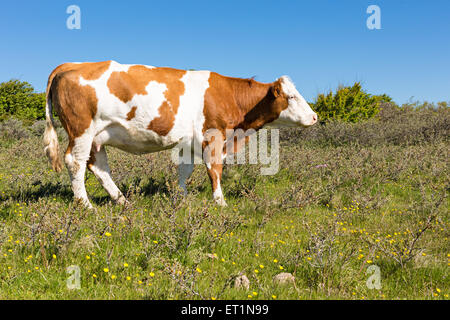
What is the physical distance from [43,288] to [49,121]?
290 cm

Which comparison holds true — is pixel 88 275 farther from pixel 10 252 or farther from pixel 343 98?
pixel 343 98

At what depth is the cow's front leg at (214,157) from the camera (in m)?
5.05

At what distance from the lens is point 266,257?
3.20m

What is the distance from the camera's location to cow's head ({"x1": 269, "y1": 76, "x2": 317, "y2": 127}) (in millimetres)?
5387

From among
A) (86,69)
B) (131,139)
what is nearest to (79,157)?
(131,139)

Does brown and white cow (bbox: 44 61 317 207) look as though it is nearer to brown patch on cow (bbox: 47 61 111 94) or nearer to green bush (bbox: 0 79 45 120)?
brown patch on cow (bbox: 47 61 111 94)

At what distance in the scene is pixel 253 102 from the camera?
5.48 m

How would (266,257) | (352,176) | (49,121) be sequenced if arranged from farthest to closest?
(352,176) < (49,121) < (266,257)

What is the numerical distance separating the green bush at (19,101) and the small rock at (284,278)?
57.7ft

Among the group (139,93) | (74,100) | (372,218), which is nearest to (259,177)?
(372,218)

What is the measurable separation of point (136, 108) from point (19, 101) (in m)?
16.3

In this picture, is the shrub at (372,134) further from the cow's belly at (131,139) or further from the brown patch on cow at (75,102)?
the brown patch on cow at (75,102)

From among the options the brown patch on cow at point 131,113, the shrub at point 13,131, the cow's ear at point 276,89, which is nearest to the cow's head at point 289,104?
the cow's ear at point 276,89

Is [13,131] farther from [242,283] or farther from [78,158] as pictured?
[242,283]
